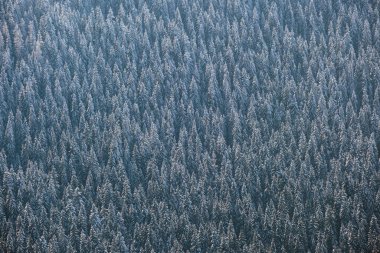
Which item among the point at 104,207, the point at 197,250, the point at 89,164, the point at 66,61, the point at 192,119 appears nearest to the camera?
the point at 197,250

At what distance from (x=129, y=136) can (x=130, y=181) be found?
4136 mm

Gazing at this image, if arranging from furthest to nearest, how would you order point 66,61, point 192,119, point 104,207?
point 66,61 → point 192,119 → point 104,207

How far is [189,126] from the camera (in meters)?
47.1

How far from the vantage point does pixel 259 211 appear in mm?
40406

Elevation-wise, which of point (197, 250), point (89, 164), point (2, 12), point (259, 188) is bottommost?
point (197, 250)

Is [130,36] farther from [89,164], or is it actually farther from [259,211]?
[259,211]

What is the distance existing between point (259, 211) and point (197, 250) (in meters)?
5.05

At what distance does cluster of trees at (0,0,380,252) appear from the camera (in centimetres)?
3997

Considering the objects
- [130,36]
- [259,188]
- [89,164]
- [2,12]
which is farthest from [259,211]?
[2,12]

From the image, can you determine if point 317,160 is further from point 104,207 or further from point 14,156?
point 14,156

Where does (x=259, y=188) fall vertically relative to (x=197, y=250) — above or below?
above

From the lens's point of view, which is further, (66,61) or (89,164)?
(66,61)

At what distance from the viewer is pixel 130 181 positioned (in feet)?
143

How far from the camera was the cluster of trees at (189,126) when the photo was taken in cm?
3997
